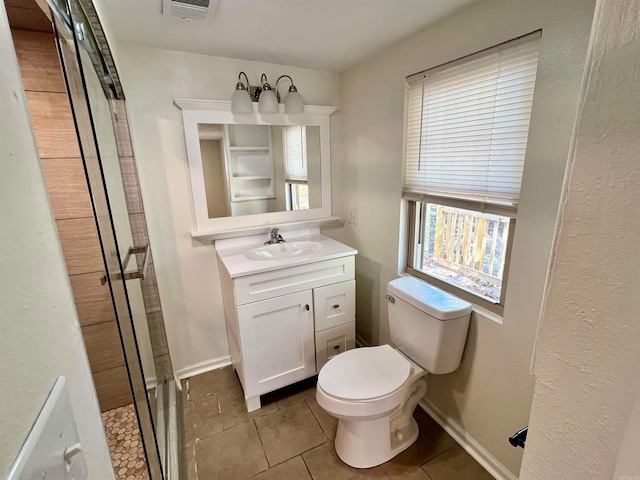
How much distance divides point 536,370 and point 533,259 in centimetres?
89

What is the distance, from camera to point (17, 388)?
0.27 metres

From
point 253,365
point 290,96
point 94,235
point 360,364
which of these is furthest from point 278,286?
point 290,96

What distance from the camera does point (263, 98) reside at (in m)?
1.87

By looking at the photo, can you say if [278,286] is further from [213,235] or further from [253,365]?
[213,235]

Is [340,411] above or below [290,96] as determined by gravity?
below

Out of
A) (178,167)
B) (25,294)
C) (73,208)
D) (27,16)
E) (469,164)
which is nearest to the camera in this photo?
(25,294)

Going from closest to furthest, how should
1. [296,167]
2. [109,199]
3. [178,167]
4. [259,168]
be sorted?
[109,199] < [178,167] < [259,168] < [296,167]

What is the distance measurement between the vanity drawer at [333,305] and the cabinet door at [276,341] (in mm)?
50

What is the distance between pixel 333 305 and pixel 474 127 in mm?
1221

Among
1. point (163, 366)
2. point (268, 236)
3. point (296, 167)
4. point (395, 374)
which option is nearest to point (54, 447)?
point (395, 374)

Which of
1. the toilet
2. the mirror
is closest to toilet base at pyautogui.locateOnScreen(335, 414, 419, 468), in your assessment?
the toilet

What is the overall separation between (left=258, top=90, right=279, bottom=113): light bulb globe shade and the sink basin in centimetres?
86

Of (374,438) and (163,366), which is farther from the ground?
(163,366)

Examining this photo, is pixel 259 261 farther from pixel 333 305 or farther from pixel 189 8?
pixel 189 8
